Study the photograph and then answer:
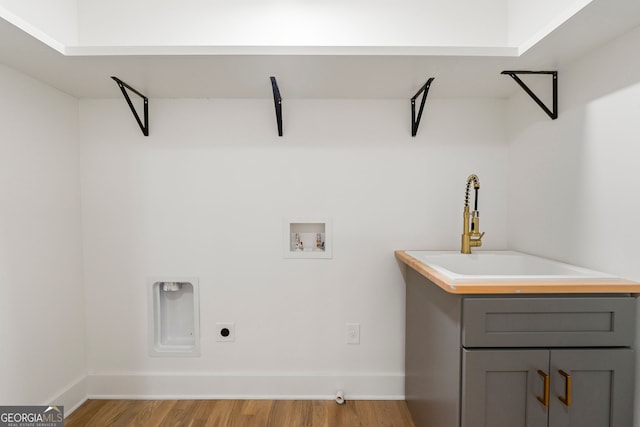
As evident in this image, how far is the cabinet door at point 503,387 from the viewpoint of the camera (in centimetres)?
107

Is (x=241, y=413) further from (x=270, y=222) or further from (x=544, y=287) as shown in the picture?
(x=544, y=287)

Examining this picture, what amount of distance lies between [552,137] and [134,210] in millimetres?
2170

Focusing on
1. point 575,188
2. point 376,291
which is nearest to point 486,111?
point 575,188

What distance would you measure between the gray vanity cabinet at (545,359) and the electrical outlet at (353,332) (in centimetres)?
80

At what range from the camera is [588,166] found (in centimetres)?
130

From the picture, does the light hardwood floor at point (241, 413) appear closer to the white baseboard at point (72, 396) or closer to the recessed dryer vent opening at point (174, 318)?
the white baseboard at point (72, 396)

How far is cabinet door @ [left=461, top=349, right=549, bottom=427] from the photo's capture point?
42.1 inches

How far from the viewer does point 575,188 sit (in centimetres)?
137

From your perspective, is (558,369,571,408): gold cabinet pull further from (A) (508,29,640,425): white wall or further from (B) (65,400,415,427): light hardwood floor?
(B) (65,400,415,427): light hardwood floor

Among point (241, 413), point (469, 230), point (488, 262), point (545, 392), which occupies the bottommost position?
point (241, 413)

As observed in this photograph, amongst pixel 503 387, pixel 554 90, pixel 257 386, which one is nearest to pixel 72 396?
pixel 257 386

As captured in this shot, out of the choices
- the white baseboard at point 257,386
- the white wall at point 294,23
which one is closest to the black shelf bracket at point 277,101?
the white wall at point 294,23

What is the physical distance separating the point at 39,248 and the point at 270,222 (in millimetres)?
1106

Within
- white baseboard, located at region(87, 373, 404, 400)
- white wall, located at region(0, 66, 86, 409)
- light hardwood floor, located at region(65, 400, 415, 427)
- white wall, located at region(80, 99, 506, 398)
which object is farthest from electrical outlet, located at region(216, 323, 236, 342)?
white wall, located at region(0, 66, 86, 409)
